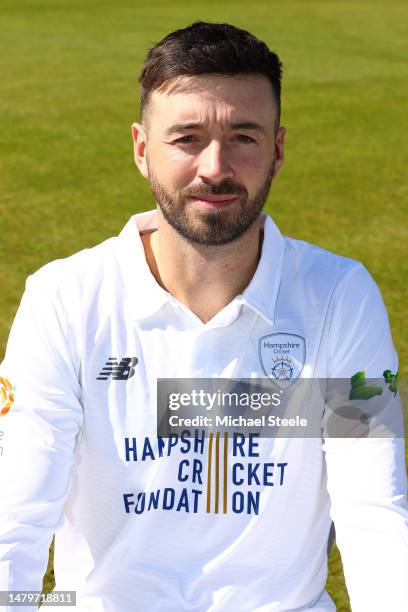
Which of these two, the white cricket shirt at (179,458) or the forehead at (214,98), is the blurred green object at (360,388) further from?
the forehead at (214,98)

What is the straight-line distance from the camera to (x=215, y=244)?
2.02 metres

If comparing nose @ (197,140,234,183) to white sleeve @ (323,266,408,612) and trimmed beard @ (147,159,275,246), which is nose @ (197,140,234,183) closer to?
trimmed beard @ (147,159,275,246)

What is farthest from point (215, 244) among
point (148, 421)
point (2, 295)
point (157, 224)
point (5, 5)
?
point (5, 5)

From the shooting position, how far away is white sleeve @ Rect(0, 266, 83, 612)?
6.01 ft

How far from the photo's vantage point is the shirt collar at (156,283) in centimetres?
201

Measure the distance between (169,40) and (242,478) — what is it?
0.86 m

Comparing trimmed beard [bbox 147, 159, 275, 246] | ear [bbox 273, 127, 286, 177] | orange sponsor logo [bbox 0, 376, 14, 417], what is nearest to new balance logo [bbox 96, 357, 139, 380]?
orange sponsor logo [bbox 0, 376, 14, 417]

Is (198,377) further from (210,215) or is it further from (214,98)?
(214,98)

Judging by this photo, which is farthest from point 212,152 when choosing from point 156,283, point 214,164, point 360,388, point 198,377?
point 360,388

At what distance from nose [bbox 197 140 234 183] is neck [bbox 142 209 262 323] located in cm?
15

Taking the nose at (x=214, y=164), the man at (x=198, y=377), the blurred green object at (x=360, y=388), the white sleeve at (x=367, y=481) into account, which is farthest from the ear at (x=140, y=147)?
the blurred green object at (x=360, y=388)

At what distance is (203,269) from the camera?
2.06 meters

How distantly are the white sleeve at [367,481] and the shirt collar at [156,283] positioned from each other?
137 mm

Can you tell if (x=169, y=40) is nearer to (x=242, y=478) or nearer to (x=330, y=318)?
(x=330, y=318)
